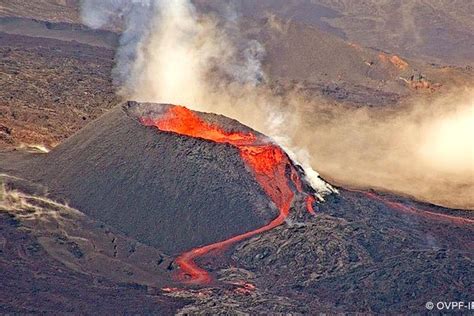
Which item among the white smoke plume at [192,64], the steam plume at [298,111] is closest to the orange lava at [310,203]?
the steam plume at [298,111]

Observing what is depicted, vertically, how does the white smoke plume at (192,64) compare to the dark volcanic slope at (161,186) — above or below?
above

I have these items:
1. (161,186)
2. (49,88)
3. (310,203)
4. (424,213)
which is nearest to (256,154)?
(310,203)

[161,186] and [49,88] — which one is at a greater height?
[49,88]

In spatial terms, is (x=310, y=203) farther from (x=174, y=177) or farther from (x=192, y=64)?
(x=192, y=64)

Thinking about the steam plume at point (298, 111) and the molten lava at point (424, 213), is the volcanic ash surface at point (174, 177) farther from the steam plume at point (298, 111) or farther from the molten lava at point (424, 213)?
the steam plume at point (298, 111)

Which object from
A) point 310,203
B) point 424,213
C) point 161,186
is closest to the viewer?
point 161,186

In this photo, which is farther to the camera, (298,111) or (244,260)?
(298,111)

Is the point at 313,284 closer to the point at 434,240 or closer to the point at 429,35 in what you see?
the point at 434,240
